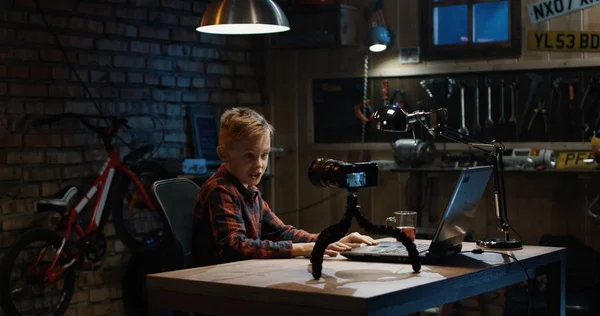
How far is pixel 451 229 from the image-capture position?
2.63m

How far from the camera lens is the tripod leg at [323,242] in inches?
92.2

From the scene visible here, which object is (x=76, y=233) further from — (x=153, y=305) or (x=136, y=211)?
(x=153, y=305)

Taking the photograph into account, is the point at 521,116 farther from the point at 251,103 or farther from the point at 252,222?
the point at 252,222

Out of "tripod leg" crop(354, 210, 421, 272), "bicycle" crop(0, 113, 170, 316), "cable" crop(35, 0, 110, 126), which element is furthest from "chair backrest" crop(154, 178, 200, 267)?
"cable" crop(35, 0, 110, 126)

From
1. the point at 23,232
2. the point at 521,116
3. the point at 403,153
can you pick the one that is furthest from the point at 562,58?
the point at 23,232

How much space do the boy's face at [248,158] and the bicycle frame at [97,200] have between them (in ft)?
6.33

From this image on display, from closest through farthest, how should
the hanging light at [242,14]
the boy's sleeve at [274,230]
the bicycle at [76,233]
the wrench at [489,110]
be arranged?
the boy's sleeve at [274,230] → the hanging light at [242,14] → the bicycle at [76,233] → the wrench at [489,110]

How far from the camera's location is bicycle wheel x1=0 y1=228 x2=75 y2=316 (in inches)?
175

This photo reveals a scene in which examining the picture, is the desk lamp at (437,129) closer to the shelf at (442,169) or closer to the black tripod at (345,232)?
the black tripod at (345,232)

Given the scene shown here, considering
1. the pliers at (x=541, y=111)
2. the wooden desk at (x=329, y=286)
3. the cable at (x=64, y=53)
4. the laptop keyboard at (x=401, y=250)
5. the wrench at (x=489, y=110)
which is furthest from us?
the wrench at (x=489, y=110)

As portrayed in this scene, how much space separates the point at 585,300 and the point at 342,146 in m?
1.85

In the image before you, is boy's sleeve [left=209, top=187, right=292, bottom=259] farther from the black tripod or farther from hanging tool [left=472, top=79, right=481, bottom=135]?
hanging tool [left=472, top=79, right=481, bottom=135]

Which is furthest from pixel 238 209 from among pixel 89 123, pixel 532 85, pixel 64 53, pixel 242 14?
pixel 532 85

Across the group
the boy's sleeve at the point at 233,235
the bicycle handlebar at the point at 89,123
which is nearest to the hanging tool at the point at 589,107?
the bicycle handlebar at the point at 89,123
